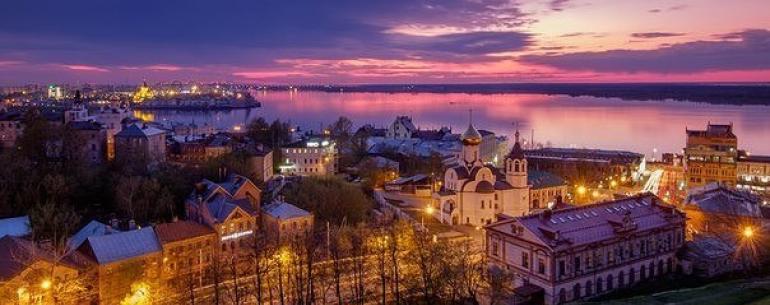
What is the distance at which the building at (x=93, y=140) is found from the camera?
42.7 metres

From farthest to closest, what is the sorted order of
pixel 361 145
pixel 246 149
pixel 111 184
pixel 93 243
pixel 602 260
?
pixel 361 145
pixel 246 149
pixel 111 184
pixel 602 260
pixel 93 243

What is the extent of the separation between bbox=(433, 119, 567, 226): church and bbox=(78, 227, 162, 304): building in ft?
55.2

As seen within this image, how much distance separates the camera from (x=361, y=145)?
207 ft

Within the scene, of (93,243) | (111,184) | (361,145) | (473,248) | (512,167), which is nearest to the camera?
(93,243)

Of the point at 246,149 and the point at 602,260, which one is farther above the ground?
the point at 246,149

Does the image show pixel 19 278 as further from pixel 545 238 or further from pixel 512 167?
pixel 512 167

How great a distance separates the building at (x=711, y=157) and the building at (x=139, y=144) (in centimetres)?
4020

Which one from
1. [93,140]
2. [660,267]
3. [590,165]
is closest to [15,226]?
[93,140]

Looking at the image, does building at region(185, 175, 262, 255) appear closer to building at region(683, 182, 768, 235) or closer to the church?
the church

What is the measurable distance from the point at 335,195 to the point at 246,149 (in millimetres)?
13079

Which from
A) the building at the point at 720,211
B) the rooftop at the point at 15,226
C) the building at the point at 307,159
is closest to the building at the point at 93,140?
the building at the point at 307,159

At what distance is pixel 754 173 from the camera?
49.1m

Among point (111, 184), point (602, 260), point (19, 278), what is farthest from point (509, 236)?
point (111, 184)

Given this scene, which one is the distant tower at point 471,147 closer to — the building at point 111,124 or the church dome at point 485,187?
the church dome at point 485,187
